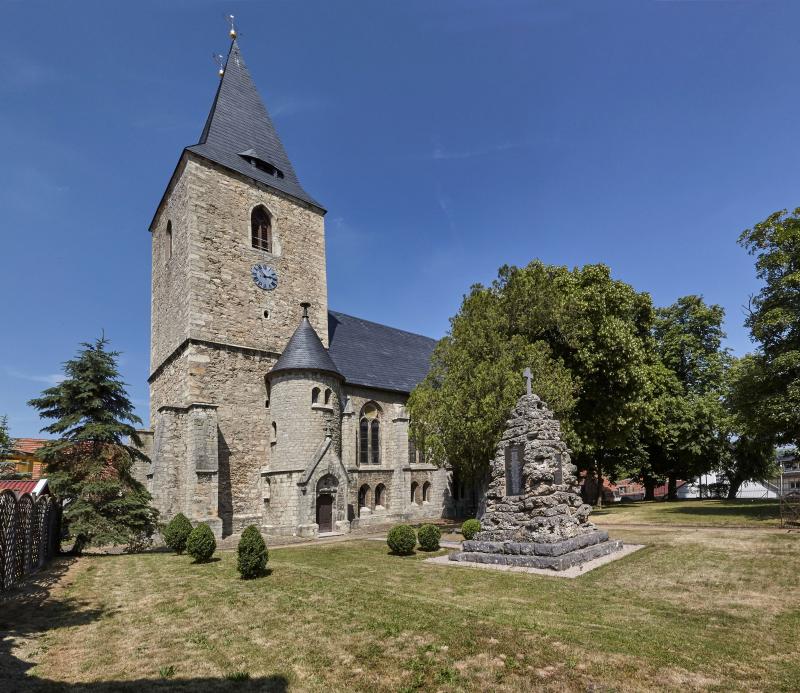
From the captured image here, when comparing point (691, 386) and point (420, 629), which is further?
point (691, 386)

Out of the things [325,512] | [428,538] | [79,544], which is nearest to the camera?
[428,538]

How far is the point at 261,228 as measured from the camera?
29.0 meters

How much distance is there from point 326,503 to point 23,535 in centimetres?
1353

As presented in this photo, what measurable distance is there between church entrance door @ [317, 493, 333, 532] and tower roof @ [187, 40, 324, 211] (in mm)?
17369

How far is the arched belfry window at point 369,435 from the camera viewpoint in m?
29.4

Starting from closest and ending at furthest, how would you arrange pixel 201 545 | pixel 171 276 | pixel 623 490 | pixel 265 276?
pixel 201 545 < pixel 171 276 < pixel 265 276 < pixel 623 490

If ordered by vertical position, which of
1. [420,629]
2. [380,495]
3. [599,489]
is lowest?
[599,489]

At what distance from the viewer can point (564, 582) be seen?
434 inches

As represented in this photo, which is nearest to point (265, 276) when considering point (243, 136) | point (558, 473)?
point (243, 136)

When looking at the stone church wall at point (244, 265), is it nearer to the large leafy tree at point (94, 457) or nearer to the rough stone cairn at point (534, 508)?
the large leafy tree at point (94, 457)

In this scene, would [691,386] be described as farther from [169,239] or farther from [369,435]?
[169,239]

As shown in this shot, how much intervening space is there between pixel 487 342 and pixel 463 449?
15.2 ft

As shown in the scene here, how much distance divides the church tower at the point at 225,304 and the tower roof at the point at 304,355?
1311mm

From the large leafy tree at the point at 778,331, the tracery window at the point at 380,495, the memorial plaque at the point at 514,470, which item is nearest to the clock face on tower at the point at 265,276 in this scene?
the tracery window at the point at 380,495
